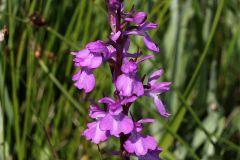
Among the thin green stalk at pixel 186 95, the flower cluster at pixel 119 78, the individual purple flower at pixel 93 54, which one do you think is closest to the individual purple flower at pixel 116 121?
the flower cluster at pixel 119 78

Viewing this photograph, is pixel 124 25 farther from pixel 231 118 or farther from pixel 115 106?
pixel 231 118

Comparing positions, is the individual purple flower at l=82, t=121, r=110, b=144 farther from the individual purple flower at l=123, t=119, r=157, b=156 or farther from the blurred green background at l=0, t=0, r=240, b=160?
the blurred green background at l=0, t=0, r=240, b=160

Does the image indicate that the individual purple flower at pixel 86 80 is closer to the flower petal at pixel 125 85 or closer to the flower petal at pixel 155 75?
the flower petal at pixel 125 85

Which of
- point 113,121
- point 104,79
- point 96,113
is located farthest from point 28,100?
point 113,121

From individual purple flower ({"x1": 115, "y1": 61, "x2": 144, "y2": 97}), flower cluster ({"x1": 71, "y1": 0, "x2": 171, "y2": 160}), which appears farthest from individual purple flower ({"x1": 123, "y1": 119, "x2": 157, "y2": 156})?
individual purple flower ({"x1": 115, "y1": 61, "x2": 144, "y2": 97})

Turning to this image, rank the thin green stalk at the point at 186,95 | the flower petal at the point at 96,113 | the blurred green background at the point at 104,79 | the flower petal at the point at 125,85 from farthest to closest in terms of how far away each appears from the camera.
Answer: the blurred green background at the point at 104,79 < the thin green stalk at the point at 186,95 < the flower petal at the point at 96,113 < the flower petal at the point at 125,85

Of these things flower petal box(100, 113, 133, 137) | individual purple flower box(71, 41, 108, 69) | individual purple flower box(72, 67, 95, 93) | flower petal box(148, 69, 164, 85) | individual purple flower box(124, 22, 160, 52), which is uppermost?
individual purple flower box(124, 22, 160, 52)

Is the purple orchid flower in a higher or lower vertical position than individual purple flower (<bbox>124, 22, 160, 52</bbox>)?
lower

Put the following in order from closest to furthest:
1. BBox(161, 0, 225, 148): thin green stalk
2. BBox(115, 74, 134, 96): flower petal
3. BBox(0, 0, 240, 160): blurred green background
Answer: BBox(115, 74, 134, 96): flower petal, BBox(161, 0, 225, 148): thin green stalk, BBox(0, 0, 240, 160): blurred green background
